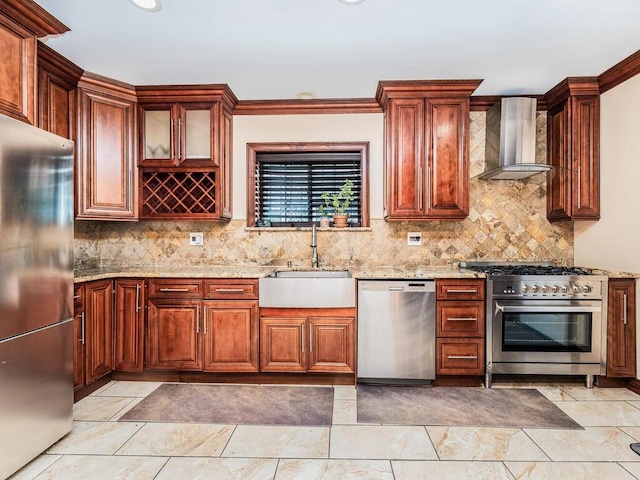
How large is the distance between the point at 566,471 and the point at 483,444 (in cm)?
40

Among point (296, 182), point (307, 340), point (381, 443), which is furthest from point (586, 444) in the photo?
point (296, 182)

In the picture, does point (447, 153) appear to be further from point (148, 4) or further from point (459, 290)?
point (148, 4)

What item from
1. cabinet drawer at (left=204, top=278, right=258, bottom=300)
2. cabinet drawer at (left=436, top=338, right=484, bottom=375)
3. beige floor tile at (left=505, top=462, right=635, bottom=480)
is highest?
cabinet drawer at (left=204, top=278, right=258, bottom=300)

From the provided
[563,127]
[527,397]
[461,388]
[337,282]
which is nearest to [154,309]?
[337,282]

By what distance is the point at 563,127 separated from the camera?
328cm

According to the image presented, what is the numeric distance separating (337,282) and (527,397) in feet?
5.27

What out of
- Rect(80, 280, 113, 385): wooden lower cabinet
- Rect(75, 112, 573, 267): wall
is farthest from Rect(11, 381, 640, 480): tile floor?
Rect(75, 112, 573, 267): wall

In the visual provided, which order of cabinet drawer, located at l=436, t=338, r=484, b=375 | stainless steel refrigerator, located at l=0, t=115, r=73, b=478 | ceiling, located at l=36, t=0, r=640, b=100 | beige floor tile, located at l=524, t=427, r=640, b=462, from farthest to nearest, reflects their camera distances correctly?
cabinet drawer, located at l=436, t=338, r=484, b=375 → ceiling, located at l=36, t=0, r=640, b=100 → beige floor tile, located at l=524, t=427, r=640, b=462 → stainless steel refrigerator, located at l=0, t=115, r=73, b=478

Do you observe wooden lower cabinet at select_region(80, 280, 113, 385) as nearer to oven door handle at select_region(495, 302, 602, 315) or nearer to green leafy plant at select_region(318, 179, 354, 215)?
green leafy plant at select_region(318, 179, 354, 215)

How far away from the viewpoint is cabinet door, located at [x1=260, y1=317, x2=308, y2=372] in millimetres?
2975

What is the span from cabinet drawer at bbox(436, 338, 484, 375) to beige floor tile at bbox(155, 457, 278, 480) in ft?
5.07

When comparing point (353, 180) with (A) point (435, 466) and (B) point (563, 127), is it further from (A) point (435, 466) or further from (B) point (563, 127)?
(A) point (435, 466)

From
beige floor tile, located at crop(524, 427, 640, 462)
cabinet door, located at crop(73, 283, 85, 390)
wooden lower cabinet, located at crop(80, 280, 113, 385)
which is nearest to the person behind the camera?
beige floor tile, located at crop(524, 427, 640, 462)

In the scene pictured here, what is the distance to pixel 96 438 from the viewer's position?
221cm
